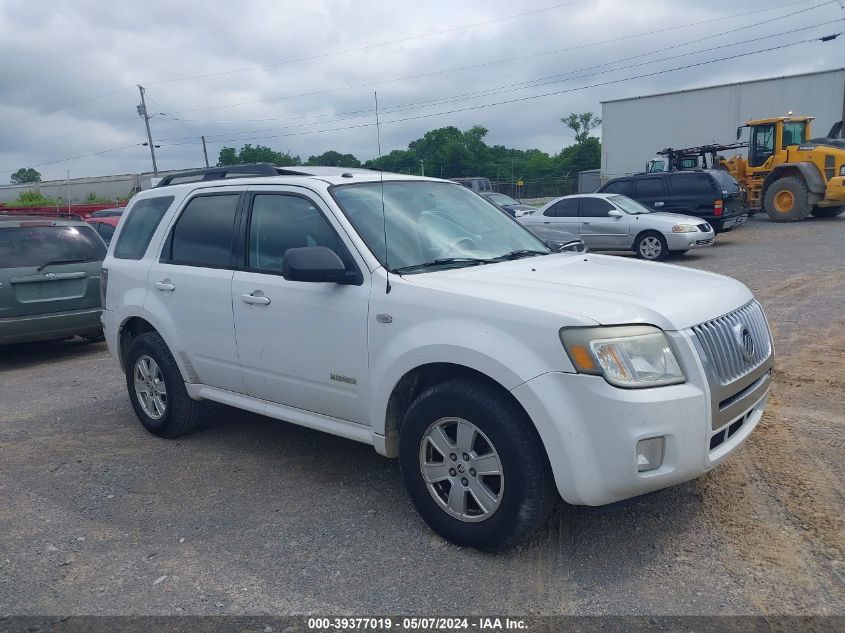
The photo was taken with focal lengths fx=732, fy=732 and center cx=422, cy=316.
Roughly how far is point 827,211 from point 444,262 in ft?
72.5

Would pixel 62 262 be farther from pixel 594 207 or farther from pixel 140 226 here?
pixel 594 207

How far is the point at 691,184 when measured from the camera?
18.2 meters

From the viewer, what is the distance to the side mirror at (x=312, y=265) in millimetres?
3865

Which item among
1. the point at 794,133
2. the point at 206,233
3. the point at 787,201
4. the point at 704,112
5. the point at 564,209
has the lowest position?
the point at 787,201

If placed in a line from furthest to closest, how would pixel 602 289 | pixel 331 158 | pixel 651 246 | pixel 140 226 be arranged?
1. pixel 651 246
2. pixel 331 158
3. pixel 140 226
4. pixel 602 289

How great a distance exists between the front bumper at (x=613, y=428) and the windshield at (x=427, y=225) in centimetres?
127

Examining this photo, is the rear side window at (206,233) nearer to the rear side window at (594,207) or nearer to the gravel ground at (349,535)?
the gravel ground at (349,535)

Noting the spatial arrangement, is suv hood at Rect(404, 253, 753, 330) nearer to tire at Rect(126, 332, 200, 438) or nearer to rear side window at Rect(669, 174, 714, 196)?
tire at Rect(126, 332, 200, 438)

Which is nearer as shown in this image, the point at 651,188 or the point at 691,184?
the point at 691,184

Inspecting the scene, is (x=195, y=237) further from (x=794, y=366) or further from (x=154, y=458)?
(x=794, y=366)

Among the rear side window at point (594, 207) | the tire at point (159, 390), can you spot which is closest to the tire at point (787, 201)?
the rear side window at point (594, 207)

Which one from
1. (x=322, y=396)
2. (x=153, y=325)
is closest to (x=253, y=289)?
(x=322, y=396)

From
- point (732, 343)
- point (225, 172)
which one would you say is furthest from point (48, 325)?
point (732, 343)

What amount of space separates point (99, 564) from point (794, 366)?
569cm
